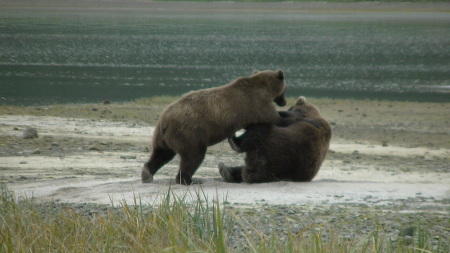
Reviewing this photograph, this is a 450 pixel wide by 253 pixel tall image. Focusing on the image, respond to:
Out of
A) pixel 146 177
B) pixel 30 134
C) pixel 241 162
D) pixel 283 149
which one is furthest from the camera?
pixel 30 134

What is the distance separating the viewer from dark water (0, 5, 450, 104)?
85.9 ft

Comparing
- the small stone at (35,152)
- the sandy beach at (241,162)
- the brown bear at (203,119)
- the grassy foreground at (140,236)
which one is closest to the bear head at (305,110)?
the brown bear at (203,119)

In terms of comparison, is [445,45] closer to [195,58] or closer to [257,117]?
[195,58]

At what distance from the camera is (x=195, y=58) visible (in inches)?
1555

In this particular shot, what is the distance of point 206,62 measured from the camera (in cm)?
3747

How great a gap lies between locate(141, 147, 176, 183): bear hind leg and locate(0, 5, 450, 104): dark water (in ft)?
44.0

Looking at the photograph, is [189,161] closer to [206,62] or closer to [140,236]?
[140,236]

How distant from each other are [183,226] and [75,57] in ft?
109

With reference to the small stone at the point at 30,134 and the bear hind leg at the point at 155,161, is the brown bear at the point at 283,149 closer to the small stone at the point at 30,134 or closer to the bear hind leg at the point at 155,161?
the bear hind leg at the point at 155,161

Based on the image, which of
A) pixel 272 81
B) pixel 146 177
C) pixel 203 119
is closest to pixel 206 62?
pixel 272 81

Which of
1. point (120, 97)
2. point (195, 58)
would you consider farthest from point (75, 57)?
point (120, 97)

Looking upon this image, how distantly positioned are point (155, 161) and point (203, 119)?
961 millimetres

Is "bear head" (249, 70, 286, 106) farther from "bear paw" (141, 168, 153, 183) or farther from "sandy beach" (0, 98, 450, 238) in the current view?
"bear paw" (141, 168, 153, 183)

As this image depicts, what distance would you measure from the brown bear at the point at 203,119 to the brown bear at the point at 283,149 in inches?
7.6
